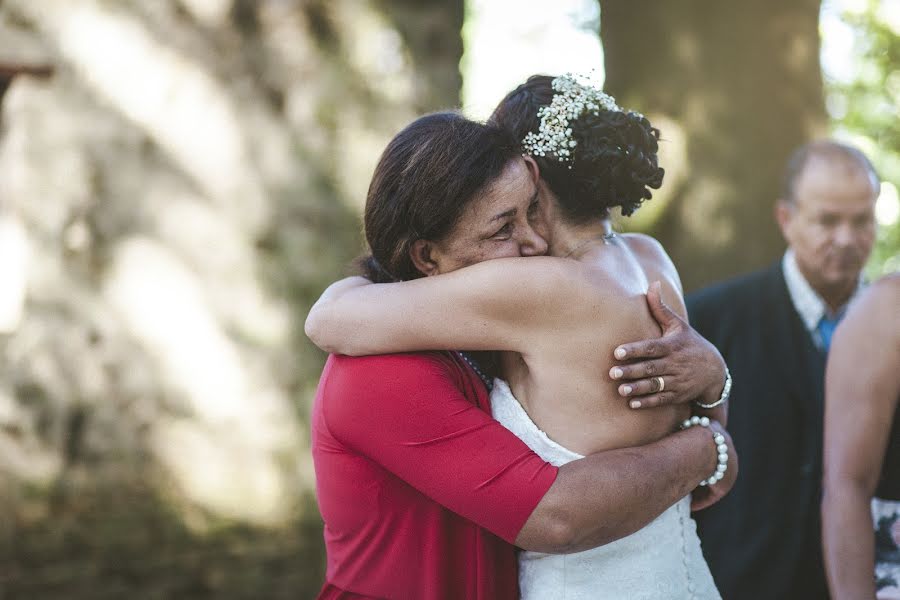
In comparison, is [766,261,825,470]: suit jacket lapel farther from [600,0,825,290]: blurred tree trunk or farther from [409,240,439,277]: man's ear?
[409,240,439,277]: man's ear

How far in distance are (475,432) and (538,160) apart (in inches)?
27.1

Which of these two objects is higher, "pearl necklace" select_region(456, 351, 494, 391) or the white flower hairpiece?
the white flower hairpiece

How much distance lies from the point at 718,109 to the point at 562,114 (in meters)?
3.70

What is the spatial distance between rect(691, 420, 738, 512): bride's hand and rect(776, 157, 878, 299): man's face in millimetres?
1830

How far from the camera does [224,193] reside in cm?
489

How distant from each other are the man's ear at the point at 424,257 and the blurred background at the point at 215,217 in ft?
9.50

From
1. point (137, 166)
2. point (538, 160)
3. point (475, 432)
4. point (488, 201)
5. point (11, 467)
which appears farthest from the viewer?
point (137, 166)

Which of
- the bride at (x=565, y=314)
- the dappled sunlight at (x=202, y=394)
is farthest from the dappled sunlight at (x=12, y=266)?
the bride at (x=565, y=314)

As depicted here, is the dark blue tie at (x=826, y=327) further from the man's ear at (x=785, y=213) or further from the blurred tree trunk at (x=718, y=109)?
the blurred tree trunk at (x=718, y=109)

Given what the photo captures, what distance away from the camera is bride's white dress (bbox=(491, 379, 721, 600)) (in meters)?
2.03

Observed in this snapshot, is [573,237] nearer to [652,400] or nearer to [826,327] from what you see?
[652,400]

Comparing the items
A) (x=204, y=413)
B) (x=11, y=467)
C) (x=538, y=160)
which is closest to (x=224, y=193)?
(x=204, y=413)

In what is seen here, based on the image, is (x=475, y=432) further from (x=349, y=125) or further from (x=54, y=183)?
(x=349, y=125)

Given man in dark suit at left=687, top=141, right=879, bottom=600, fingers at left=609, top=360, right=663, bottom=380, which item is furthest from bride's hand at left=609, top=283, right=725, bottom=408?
man in dark suit at left=687, top=141, right=879, bottom=600
